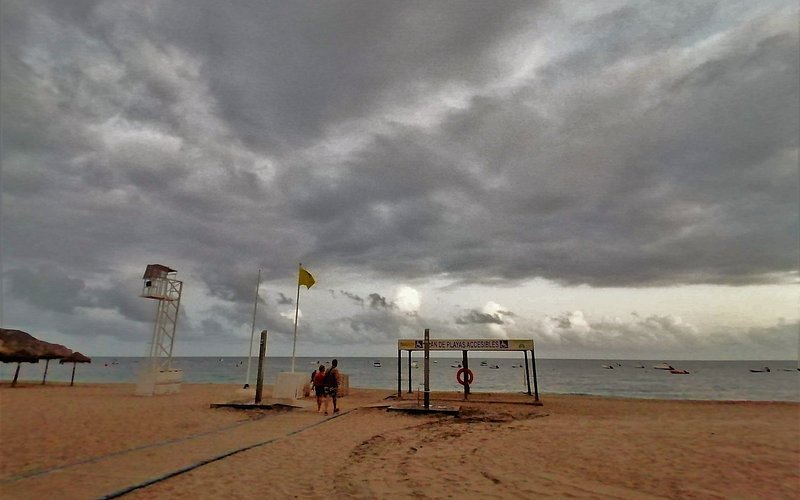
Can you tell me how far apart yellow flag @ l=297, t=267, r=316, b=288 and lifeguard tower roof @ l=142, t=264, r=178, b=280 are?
865cm

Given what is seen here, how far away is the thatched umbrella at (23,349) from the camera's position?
99.2 feet

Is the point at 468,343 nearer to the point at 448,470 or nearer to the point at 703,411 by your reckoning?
the point at 703,411

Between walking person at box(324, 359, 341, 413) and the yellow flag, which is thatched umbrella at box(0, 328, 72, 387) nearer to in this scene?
the yellow flag

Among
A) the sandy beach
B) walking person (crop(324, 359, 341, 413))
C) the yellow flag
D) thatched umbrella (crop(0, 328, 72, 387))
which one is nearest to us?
the sandy beach

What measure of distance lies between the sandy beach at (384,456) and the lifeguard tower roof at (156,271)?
10.0 metres

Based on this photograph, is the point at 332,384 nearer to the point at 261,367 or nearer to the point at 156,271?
the point at 261,367

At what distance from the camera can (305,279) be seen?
24344 mm

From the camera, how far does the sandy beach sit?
768cm

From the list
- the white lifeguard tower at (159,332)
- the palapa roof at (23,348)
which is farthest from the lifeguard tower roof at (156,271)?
the palapa roof at (23,348)

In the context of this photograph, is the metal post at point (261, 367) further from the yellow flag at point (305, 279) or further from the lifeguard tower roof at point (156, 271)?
Result: the lifeguard tower roof at point (156, 271)

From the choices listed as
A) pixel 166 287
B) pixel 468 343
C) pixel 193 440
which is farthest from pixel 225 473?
pixel 166 287

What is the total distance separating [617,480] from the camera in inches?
327

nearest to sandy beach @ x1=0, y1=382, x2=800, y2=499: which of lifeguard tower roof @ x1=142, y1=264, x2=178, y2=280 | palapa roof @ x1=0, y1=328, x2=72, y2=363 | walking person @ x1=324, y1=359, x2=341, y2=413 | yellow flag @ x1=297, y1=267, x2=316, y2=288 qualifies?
walking person @ x1=324, y1=359, x2=341, y2=413

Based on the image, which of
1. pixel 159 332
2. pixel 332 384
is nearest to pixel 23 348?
pixel 159 332
